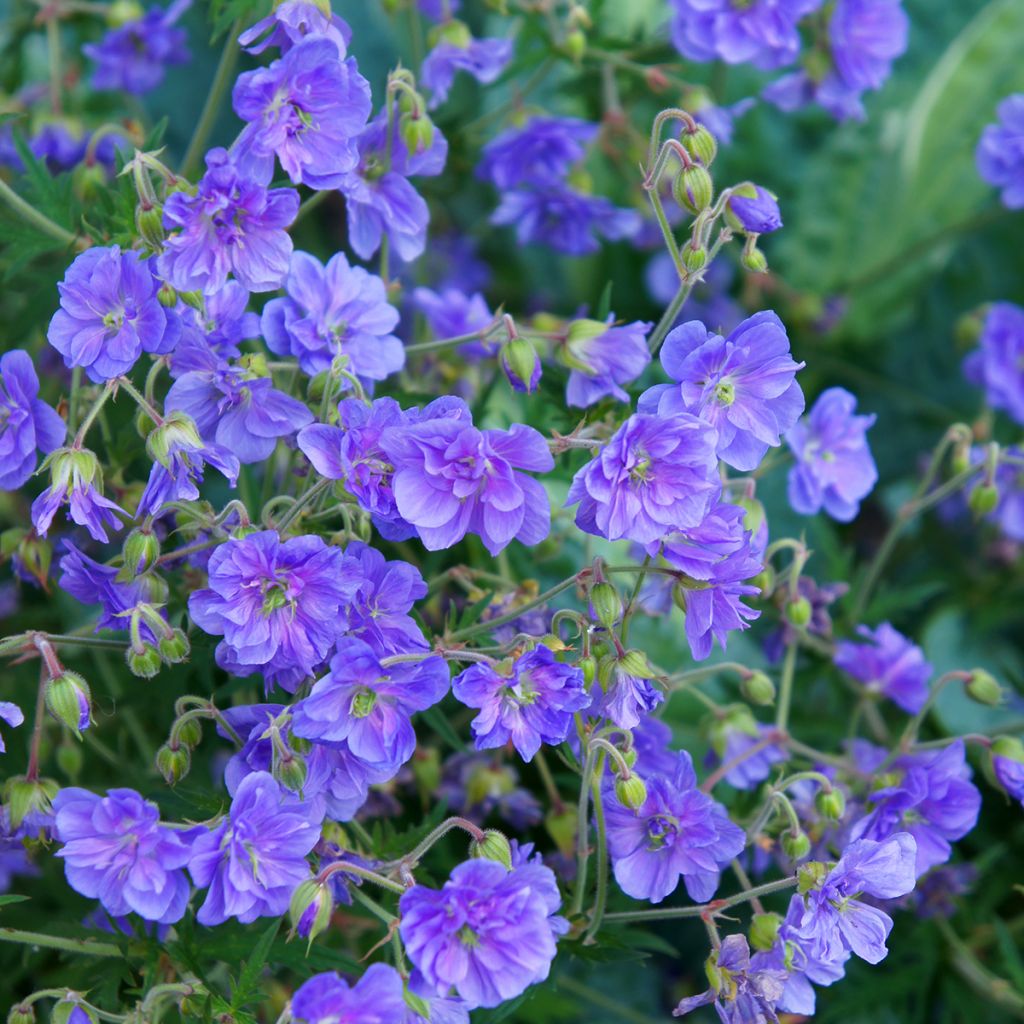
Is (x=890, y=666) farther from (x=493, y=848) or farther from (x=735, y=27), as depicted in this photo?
(x=735, y=27)

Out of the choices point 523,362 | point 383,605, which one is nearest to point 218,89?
point 523,362

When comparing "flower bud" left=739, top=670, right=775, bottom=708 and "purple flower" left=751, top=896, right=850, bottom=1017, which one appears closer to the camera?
"purple flower" left=751, top=896, right=850, bottom=1017

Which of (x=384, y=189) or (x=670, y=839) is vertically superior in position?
(x=384, y=189)

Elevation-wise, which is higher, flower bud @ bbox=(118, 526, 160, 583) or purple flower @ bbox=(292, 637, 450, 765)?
flower bud @ bbox=(118, 526, 160, 583)

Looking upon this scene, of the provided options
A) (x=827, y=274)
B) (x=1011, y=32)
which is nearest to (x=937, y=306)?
(x=827, y=274)

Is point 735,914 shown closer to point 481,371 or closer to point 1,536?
point 481,371

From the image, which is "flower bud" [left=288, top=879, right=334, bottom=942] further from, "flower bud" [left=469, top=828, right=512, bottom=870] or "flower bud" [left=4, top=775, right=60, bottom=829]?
"flower bud" [left=4, top=775, right=60, bottom=829]

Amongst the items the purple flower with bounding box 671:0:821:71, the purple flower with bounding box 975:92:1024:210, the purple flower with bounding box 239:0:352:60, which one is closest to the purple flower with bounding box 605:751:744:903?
the purple flower with bounding box 239:0:352:60
